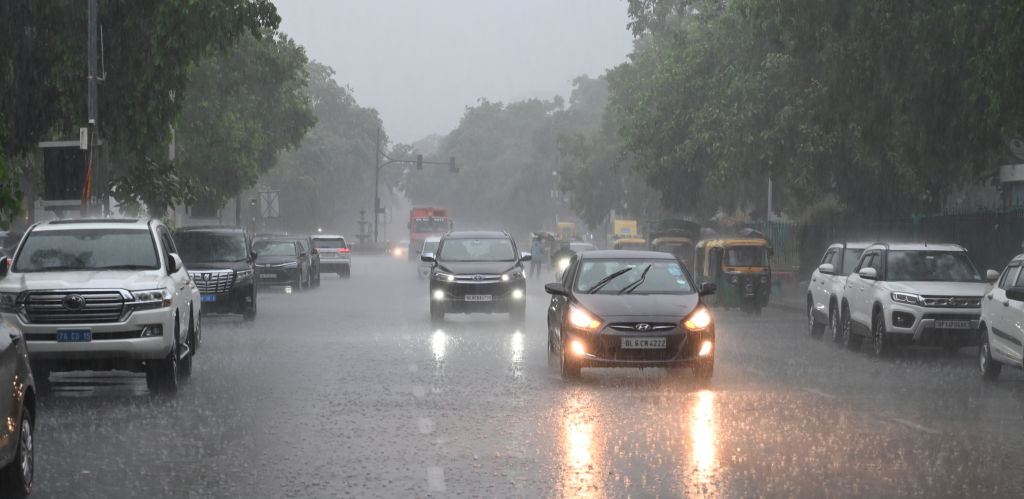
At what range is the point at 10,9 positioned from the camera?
22.2m

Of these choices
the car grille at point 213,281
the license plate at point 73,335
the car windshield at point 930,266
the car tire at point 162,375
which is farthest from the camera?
the car grille at point 213,281

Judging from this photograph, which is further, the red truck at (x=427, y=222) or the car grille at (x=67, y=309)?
the red truck at (x=427, y=222)

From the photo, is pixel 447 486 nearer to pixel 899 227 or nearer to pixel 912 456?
pixel 912 456

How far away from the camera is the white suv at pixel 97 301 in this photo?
1362cm

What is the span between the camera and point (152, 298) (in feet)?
46.0

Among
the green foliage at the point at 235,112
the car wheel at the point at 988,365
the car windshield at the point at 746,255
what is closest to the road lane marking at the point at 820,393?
the car wheel at the point at 988,365

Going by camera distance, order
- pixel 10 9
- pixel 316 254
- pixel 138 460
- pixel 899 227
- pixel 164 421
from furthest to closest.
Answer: pixel 316 254, pixel 899 227, pixel 10 9, pixel 164 421, pixel 138 460

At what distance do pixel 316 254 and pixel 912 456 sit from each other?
3768 cm

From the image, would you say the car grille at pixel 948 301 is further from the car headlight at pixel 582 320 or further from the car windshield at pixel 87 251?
the car windshield at pixel 87 251

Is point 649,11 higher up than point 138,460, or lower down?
higher up

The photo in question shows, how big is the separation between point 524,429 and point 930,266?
1081 cm

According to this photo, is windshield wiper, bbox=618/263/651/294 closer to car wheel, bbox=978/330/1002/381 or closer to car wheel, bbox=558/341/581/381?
car wheel, bbox=558/341/581/381

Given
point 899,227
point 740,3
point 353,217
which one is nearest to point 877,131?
point 740,3

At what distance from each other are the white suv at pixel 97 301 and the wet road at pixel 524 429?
1.44ft
